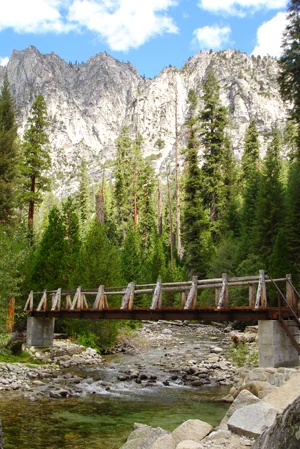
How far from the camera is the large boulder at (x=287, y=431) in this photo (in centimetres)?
366

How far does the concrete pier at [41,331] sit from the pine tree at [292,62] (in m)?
18.2

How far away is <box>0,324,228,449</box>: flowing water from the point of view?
9523 mm

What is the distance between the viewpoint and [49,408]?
12039mm

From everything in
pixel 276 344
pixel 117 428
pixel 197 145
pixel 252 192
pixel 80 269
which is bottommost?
pixel 117 428

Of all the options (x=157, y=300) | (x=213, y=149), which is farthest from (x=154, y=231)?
(x=157, y=300)

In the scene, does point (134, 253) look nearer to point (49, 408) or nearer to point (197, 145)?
point (197, 145)

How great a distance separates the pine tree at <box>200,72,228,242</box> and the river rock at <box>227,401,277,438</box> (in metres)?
36.5

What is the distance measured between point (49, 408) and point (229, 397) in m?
5.26

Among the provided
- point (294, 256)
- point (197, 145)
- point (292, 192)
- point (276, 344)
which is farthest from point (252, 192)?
point (276, 344)

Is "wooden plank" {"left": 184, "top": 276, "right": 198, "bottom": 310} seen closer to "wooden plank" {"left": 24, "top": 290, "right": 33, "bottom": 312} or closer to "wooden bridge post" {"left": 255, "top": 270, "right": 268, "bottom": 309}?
"wooden bridge post" {"left": 255, "top": 270, "right": 268, "bottom": 309}

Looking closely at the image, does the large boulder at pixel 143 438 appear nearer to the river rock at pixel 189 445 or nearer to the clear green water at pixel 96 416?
the clear green water at pixel 96 416

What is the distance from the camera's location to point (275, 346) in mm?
12672

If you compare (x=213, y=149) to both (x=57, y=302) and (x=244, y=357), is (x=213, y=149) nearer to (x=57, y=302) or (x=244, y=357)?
(x=57, y=302)

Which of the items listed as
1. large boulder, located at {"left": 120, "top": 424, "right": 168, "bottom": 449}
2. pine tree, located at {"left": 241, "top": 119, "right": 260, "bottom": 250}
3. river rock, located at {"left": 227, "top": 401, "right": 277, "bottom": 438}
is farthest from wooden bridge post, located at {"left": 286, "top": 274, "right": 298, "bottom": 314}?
pine tree, located at {"left": 241, "top": 119, "right": 260, "bottom": 250}
